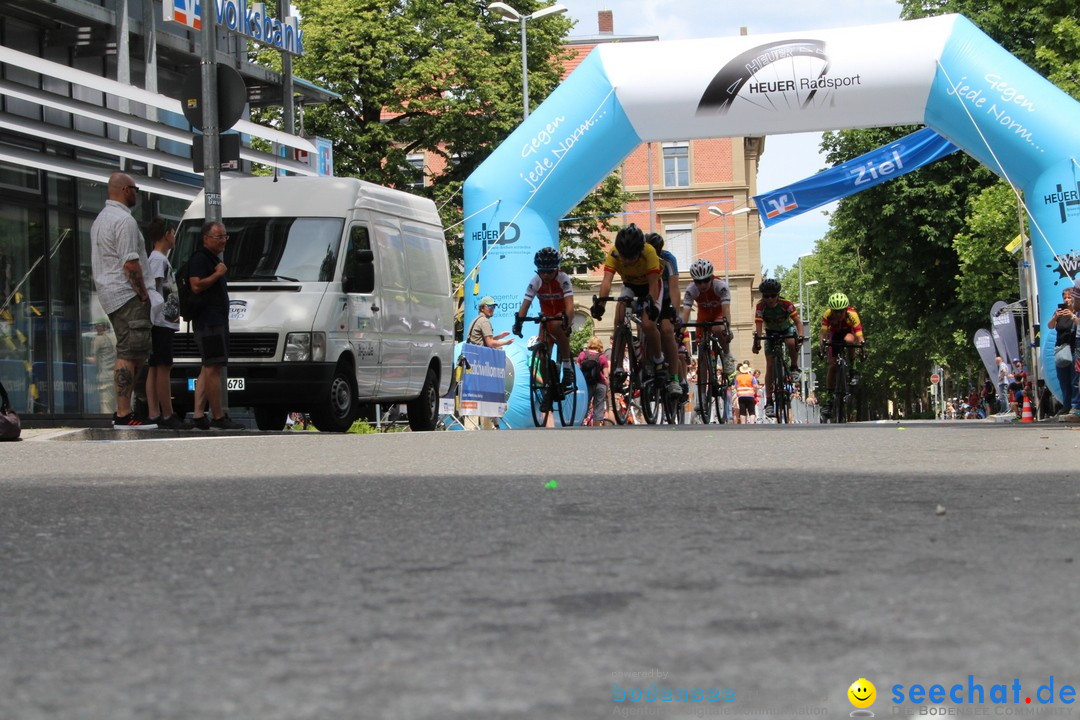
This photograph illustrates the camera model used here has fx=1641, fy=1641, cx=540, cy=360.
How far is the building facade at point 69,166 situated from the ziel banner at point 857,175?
762 centimetres

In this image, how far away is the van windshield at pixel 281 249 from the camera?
15.8m

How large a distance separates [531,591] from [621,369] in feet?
40.3

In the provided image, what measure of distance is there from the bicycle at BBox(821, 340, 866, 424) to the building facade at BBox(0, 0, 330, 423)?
9.10 m

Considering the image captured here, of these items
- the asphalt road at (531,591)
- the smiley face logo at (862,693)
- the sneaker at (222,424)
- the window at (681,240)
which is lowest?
the smiley face logo at (862,693)

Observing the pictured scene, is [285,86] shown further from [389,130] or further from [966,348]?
[966,348]

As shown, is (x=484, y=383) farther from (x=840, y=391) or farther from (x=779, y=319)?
(x=840, y=391)

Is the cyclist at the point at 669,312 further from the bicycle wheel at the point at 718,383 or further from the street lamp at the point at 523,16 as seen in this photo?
the street lamp at the point at 523,16

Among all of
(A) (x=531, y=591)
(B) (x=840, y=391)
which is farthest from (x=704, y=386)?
(A) (x=531, y=591)

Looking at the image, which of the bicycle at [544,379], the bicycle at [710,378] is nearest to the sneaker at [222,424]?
the bicycle at [544,379]

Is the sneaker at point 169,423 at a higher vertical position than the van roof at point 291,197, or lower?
lower

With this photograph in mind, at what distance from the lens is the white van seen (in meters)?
15.5

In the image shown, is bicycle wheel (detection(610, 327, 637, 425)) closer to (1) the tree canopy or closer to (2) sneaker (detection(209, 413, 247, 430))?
(2) sneaker (detection(209, 413, 247, 430))

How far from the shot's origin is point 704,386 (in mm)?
17531

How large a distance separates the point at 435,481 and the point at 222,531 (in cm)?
203
